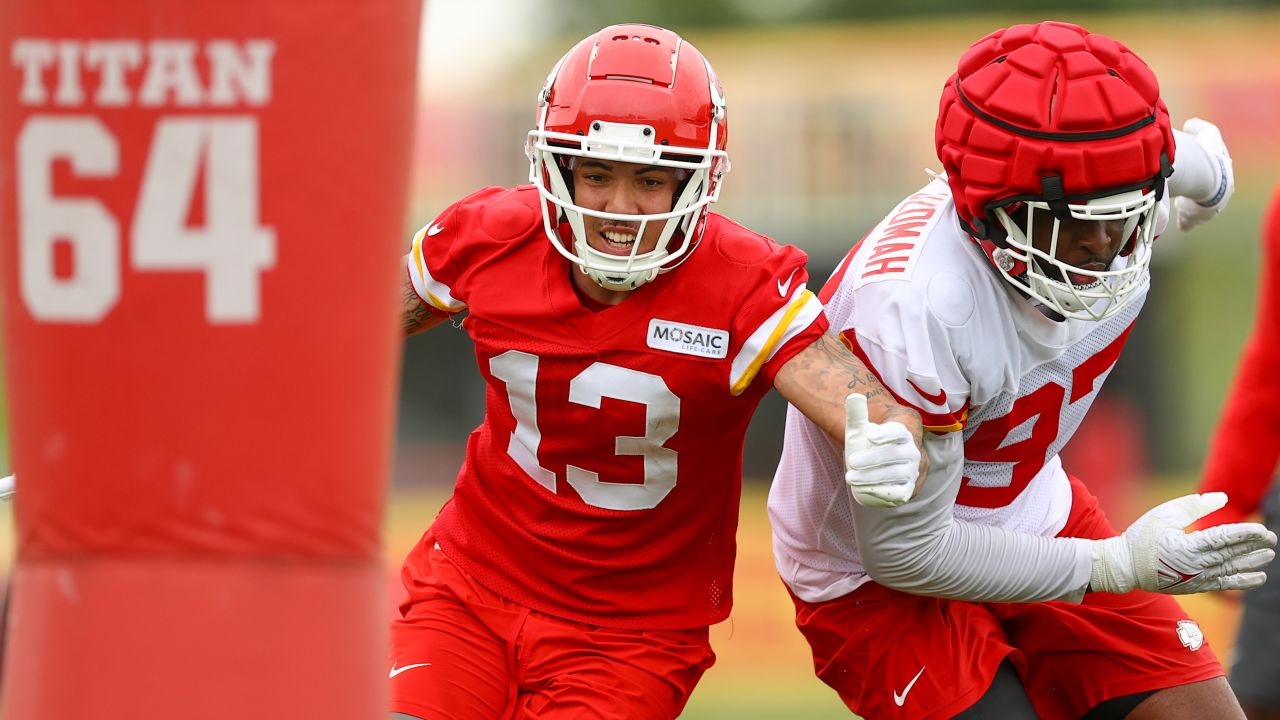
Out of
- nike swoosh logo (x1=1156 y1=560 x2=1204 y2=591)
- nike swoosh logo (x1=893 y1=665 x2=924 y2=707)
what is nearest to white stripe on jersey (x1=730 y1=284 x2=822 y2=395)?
nike swoosh logo (x1=893 y1=665 x2=924 y2=707)

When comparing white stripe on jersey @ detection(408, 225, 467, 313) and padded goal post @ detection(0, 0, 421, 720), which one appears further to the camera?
white stripe on jersey @ detection(408, 225, 467, 313)

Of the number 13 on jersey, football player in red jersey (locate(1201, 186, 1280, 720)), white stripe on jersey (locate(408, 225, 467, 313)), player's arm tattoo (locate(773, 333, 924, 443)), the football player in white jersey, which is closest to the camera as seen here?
player's arm tattoo (locate(773, 333, 924, 443))

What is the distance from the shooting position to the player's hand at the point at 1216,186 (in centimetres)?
404

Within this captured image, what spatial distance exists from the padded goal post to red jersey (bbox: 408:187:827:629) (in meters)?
1.02

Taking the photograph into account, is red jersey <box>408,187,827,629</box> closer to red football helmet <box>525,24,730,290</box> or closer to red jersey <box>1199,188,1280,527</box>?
red football helmet <box>525,24,730,290</box>

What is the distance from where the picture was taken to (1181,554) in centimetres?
335

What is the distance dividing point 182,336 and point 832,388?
1.29 m

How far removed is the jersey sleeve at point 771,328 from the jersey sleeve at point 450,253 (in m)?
0.59

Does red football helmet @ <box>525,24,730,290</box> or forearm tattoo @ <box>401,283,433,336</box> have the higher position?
red football helmet @ <box>525,24,730,290</box>

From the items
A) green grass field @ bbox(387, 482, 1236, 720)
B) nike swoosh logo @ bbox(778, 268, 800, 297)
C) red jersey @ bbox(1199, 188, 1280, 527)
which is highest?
nike swoosh logo @ bbox(778, 268, 800, 297)

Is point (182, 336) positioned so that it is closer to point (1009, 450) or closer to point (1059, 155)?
point (1059, 155)

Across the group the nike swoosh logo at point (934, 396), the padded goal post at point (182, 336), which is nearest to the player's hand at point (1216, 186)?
the nike swoosh logo at point (934, 396)

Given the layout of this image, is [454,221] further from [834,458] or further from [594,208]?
[834,458]

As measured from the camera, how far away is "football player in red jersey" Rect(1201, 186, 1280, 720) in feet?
15.3
